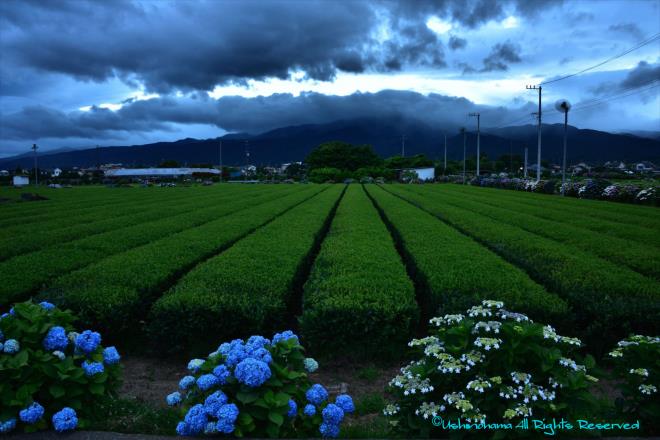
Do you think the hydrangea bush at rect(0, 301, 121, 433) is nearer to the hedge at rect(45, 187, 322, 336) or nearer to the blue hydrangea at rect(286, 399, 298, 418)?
the blue hydrangea at rect(286, 399, 298, 418)

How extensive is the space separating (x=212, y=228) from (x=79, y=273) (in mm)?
6930

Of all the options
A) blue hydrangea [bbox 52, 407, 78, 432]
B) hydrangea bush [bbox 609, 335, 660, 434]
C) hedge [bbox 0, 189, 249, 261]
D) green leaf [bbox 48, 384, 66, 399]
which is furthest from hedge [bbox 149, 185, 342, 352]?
hedge [bbox 0, 189, 249, 261]

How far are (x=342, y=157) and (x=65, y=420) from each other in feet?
413

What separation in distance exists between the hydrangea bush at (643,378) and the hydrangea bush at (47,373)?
4157mm

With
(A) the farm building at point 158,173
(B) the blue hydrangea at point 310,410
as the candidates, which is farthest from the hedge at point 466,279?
(A) the farm building at point 158,173

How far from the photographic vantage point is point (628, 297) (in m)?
7.38

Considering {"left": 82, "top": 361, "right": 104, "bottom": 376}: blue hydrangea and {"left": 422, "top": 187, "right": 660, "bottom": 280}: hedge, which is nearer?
{"left": 82, "top": 361, "right": 104, "bottom": 376}: blue hydrangea

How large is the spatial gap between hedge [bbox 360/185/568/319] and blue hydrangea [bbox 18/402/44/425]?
5.21m

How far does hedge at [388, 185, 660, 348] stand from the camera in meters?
6.79

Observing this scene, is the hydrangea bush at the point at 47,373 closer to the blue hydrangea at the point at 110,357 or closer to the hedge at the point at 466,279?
the blue hydrangea at the point at 110,357

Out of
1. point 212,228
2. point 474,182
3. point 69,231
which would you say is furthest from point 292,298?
point 474,182

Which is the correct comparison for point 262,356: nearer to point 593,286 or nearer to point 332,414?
point 332,414

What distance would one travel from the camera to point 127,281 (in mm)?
8484

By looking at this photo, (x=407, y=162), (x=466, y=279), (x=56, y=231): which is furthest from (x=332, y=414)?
(x=407, y=162)
